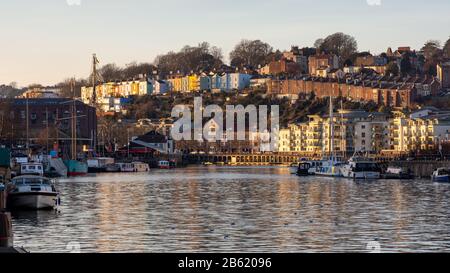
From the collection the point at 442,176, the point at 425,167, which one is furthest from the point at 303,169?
the point at 442,176

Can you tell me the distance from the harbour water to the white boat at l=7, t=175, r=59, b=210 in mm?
875

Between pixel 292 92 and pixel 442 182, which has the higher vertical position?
pixel 292 92

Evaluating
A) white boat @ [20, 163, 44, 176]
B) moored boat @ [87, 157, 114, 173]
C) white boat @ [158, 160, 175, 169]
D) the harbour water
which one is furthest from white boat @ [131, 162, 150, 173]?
the harbour water

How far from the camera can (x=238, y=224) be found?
90.8 ft

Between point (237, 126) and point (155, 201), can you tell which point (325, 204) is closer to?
point (155, 201)

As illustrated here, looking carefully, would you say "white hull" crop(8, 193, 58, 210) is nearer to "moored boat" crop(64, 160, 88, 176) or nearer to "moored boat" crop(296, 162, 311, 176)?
"moored boat" crop(64, 160, 88, 176)

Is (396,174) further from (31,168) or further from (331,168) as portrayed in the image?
(31,168)

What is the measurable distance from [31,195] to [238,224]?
953cm

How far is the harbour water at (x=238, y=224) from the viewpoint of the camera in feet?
68.4

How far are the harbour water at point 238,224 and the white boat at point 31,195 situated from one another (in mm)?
875

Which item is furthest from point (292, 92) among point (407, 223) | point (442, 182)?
point (407, 223)

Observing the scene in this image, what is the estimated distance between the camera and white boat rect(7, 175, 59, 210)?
33656 millimetres
